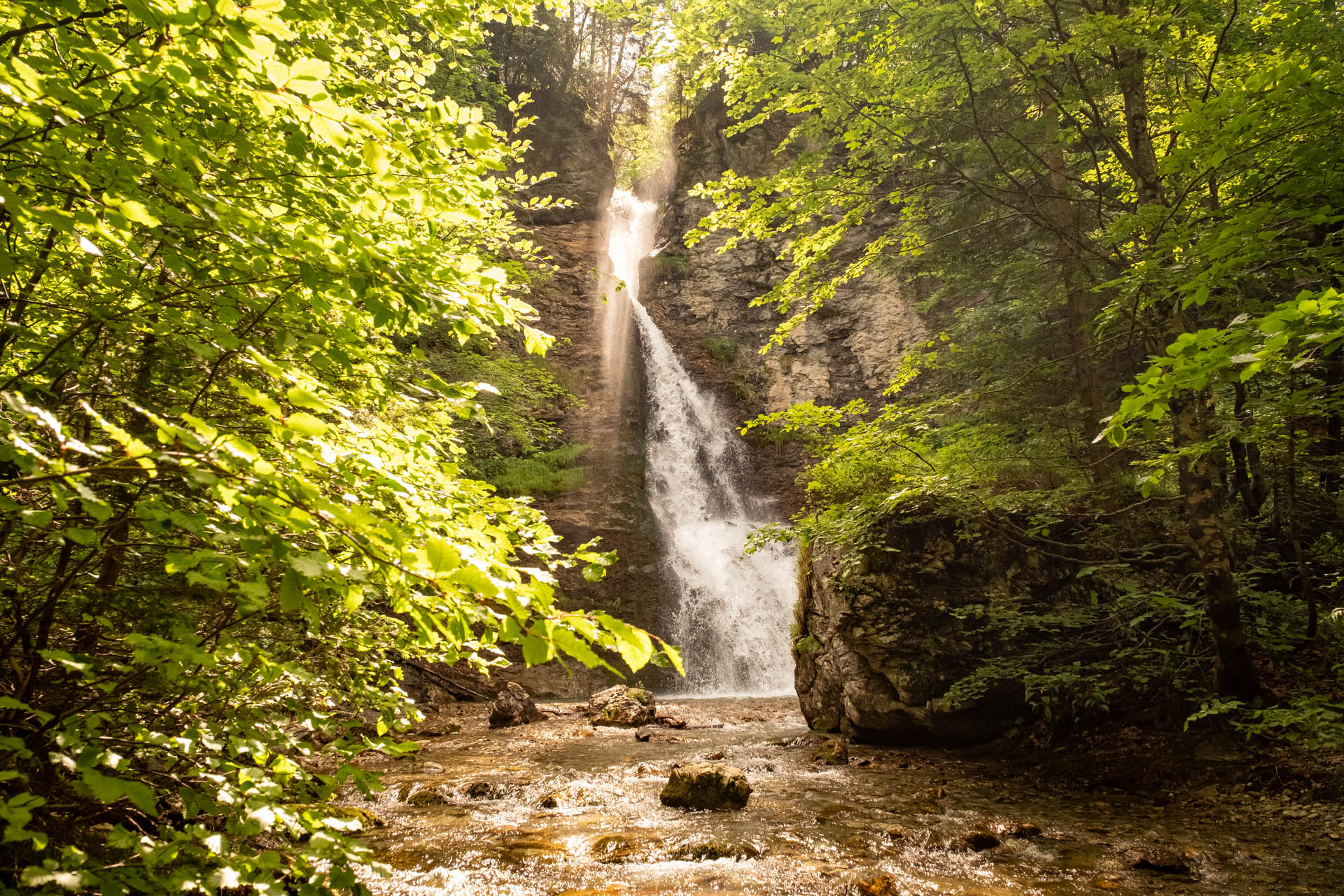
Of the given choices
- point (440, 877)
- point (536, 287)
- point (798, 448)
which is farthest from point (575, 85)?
point (440, 877)

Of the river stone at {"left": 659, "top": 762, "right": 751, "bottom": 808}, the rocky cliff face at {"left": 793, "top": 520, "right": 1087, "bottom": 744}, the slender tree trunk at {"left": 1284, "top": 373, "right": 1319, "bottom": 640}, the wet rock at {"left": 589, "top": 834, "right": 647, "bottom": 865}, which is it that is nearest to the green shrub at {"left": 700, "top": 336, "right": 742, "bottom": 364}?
the rocky cliff face at {"left": 793, "top": 520, "right": 1087, "bottom": 744}

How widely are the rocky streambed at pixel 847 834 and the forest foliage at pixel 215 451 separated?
7.79ft

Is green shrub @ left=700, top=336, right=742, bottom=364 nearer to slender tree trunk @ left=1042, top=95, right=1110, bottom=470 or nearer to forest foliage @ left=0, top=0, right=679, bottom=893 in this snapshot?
slender tree trunk @ left=1042, top=95, right=1110, bottom=470

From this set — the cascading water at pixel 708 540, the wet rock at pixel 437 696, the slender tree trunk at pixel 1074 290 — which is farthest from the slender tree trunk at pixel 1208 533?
the wet rock at pixel 437 696

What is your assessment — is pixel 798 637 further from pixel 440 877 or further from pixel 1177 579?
pixel 440 877

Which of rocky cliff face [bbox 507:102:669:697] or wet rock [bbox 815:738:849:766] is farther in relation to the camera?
rocky cliff face [bbox 507:102:669:697]

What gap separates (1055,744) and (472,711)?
923cm

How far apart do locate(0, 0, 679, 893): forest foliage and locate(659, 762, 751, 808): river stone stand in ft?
12.4

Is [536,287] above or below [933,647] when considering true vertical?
above

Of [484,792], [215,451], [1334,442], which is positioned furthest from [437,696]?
[1334,442]

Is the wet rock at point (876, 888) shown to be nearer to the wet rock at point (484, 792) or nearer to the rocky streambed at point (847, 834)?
the rocky streambed at point (847, 834)

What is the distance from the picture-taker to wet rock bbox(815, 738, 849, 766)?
7711mm

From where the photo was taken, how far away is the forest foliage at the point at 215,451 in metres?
1.55

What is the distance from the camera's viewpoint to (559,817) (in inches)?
238
